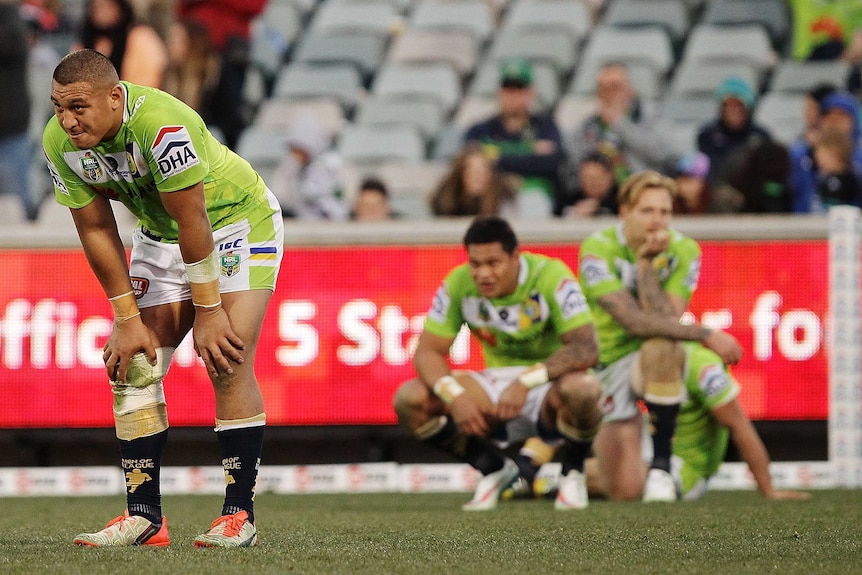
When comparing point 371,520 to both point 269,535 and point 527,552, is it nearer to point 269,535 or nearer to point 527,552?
point 269,535

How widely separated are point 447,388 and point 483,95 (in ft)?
23.1

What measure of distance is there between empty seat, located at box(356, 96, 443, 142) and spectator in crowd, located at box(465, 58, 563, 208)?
2.44m

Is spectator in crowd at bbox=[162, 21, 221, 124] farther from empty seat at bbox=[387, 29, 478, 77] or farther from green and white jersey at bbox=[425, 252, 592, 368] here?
green and white jersey at bbox=[425, 252, 592, 368]

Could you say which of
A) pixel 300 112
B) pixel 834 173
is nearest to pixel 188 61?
pixel 300 112

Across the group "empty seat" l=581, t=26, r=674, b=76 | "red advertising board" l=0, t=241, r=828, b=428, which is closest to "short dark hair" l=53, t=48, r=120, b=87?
"red advertising board" l=0, t=241, r=828, b=428

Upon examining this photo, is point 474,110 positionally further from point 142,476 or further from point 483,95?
point 142,476

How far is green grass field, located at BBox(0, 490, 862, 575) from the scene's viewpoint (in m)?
4.40

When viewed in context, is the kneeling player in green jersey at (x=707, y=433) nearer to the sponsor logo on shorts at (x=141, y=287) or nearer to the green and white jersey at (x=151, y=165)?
the green and white jersey at (x=151, y=165)

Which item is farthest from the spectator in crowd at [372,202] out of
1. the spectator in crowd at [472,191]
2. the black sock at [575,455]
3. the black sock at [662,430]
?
the black sock at [575,455]

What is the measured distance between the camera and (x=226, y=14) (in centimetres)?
1341

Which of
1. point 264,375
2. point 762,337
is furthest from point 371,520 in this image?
point 762,337

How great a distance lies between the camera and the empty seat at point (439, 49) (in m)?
14.4

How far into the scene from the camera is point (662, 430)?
7617 millimetres

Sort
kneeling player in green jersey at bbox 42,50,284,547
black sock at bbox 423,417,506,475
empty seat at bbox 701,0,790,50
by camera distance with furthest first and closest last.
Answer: empty seat at bbox 701,0,790,50
black sock at bbox 423,417,506,475
kneeling player in green jersey at bbox 42,50,284,547
